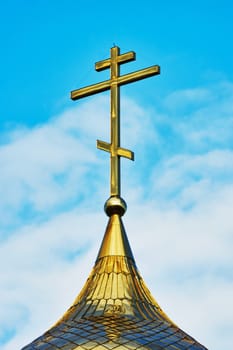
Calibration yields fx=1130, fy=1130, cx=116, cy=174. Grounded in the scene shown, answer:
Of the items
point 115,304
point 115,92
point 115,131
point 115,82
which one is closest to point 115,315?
point 115,304

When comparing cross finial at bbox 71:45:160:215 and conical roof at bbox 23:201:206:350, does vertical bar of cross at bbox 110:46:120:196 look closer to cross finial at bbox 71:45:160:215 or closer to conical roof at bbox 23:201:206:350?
cross finial at bbox 71:45:160:215

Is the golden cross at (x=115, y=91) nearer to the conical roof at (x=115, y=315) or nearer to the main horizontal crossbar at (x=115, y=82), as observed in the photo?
the main horizontal crossbar at (x=115, y=82)

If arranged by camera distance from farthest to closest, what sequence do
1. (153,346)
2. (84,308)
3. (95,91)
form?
(95,91) < (84,308) < (153,346)

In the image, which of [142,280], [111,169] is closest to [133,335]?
[142,280]

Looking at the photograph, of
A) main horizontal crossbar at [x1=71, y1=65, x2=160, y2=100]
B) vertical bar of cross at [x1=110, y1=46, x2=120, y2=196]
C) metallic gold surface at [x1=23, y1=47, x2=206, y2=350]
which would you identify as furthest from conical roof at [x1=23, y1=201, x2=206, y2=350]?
main horizontal crossbar at [x1=71, y1=65, x2=160, y2=100]

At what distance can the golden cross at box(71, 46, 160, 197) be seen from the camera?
19094 millimetres

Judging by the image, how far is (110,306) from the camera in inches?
707

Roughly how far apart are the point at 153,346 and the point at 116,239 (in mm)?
2470

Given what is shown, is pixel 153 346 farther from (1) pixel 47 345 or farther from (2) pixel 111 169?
(2) pixel 111 169

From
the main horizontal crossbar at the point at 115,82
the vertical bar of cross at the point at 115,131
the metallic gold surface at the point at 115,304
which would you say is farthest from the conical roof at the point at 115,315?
the main horizontal crossbar at the point at 115,82

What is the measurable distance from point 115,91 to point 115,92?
2 centimetres

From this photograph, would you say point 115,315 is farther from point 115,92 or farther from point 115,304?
point 115,92

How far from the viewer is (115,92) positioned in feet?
64.0

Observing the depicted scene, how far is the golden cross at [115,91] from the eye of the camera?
1909 centimetres
